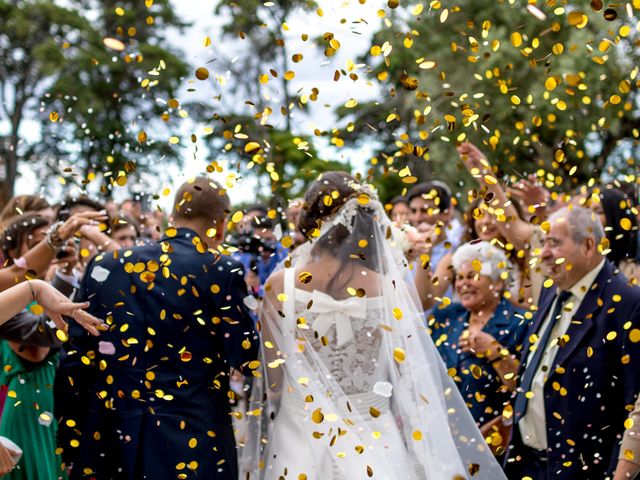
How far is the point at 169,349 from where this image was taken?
163 inches

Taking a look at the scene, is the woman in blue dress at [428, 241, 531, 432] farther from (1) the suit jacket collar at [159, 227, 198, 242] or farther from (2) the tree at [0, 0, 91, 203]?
(2) the tree at [0, 0, 91, 203]

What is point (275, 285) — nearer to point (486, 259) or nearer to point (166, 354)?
point (166, 354)

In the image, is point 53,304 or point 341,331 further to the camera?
point 341,331

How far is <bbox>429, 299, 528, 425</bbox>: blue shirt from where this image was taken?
4.80m

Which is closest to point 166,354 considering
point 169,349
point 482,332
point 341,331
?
point 169,349

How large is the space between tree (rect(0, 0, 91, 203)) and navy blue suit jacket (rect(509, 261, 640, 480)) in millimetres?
20768

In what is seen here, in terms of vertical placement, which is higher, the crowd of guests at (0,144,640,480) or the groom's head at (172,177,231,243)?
the groom's head at (172,177,231,243)

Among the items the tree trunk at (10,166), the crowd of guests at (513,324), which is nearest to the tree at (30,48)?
the tree trunk at (10,166)

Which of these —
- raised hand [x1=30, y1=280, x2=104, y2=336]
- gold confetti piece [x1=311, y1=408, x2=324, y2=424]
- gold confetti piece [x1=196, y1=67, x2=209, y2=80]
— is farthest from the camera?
gold confetti piece [x1=311, y1=408, x2=324, y2=424]

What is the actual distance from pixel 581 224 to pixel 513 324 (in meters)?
0.86

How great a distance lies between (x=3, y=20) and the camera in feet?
77.0

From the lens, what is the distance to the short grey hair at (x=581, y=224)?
14.0 feet

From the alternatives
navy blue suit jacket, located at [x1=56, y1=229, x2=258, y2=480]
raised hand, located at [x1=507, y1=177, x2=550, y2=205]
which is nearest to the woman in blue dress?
raised hand, located at [x1=507, y1=177, x2=550, y2=205]

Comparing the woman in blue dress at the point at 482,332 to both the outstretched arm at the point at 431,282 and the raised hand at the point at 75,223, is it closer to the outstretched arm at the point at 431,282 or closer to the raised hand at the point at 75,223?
the outstretched arm at the point at 431,282
